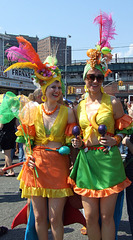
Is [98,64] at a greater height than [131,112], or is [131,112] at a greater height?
[98,64]

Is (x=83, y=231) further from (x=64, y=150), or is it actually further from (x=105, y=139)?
(x=105, y=139)

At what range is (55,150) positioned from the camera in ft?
8.86

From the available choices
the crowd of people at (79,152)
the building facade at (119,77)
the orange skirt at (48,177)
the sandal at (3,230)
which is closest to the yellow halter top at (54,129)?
the crowd of people at (79,152)

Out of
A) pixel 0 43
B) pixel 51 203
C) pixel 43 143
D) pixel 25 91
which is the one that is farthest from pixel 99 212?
pixel 0 43

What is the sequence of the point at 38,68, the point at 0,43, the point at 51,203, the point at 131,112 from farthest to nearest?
the point at 0,43, the point at 131,112, the point at 38,68, the point at 51,203

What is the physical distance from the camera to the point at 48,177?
2.65 metres

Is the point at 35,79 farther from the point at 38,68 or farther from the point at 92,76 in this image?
the point at 92,76

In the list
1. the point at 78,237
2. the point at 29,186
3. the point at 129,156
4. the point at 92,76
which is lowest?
the point at 78,237

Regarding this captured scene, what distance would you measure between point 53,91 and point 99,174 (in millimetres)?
1001

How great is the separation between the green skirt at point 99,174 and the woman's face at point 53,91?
696 millimetres

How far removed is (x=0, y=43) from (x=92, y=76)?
24.4 metres

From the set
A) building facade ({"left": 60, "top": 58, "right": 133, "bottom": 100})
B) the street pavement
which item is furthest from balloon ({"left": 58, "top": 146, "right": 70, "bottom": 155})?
building facade ({"left": 60, "top": 58, "right": 133, "bottom": 100})

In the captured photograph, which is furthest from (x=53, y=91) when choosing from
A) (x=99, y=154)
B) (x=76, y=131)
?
(x=99, y=154)

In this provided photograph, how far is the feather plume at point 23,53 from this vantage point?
9.16 feet
